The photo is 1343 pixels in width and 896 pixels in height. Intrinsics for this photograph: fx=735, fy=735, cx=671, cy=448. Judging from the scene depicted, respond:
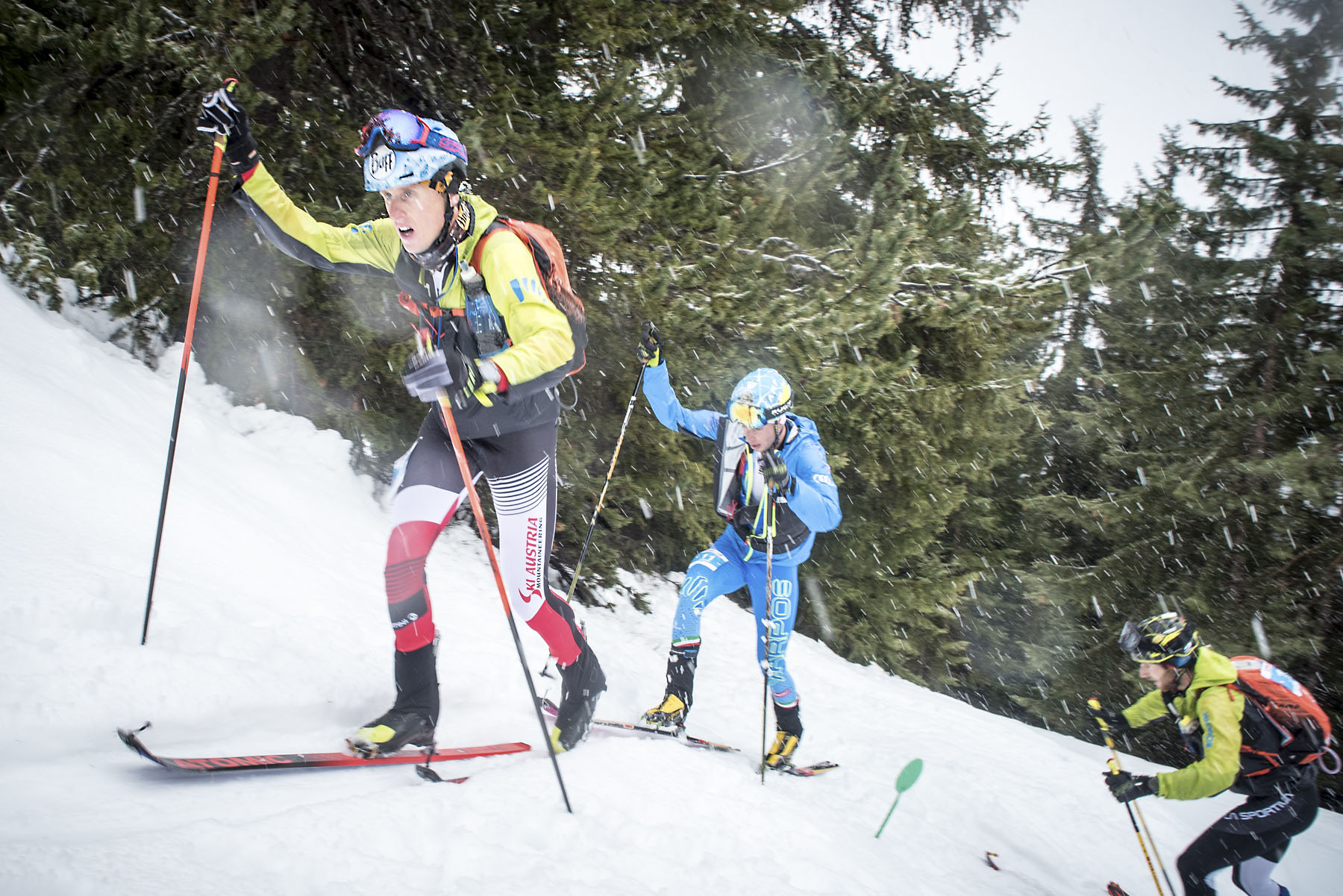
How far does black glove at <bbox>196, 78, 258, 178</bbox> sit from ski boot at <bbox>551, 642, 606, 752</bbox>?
2684 mm

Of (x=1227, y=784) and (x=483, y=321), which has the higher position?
(x=483, y=321)

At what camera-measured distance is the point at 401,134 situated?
9.63ft

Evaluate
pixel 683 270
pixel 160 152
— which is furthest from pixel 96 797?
pixel 160 152

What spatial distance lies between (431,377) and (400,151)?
0.99 metres

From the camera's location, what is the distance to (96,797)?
2248 mm

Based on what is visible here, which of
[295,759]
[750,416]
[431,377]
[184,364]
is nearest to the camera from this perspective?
[431,377]

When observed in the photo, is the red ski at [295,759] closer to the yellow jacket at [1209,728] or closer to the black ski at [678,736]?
the black ski at [678,736]

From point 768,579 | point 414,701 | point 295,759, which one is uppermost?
point 768,579

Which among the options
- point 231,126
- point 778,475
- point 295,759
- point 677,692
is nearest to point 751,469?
point 778,475

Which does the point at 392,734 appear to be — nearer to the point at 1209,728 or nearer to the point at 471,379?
the point at 471,379

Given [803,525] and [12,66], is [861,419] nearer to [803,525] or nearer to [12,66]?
[803,525]

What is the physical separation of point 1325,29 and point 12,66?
62.7 feet

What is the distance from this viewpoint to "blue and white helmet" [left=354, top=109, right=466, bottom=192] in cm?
292

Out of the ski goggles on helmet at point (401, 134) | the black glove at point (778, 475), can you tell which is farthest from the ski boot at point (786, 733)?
the ski goggles on helmet at point (401, 134)
